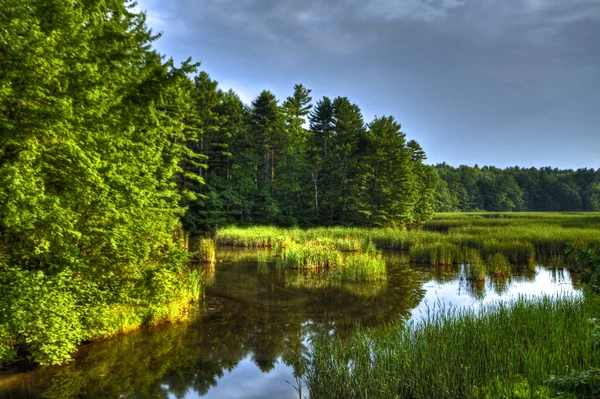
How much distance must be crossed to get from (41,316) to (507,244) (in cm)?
2680

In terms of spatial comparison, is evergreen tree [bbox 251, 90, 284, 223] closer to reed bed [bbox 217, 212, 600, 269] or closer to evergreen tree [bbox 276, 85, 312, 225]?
evergreen tree [bbox 276, 85, 312, 225]

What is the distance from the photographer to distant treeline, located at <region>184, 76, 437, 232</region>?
44.1 meters

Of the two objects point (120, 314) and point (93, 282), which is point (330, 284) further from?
point (93, 282)

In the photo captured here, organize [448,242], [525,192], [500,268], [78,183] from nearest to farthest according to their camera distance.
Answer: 1. [78,183]
2. [500,268]
3. [448,242]
4. [525,192]

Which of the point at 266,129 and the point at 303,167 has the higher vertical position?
the point at 266,129

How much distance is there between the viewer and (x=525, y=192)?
137 metres

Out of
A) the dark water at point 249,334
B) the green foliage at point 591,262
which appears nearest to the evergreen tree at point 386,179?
the dark water at point 249,334

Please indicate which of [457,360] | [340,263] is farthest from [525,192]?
[457,360]

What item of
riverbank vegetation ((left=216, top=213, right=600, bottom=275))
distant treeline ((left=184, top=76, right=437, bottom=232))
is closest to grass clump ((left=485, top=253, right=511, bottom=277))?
riverbank vegetation ((left=216, top=213, right=600, bottom=275))

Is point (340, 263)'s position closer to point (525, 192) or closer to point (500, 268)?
point (500, 268)

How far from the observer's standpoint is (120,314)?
34.4 feet

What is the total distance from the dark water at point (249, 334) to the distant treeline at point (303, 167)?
24.8 m

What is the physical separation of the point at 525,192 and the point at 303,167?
407 feet

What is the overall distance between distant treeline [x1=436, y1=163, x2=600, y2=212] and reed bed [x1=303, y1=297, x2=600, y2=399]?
375 feet
